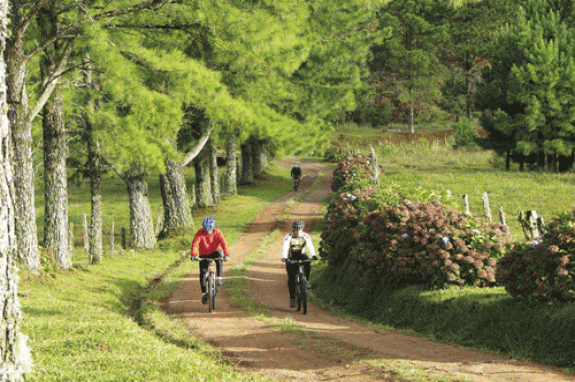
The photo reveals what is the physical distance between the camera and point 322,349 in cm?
870

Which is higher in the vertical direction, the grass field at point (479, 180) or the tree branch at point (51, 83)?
the tree branch at point (51, 83)

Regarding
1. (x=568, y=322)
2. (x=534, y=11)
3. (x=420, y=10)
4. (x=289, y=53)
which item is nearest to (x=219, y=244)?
(x=568, y=322)

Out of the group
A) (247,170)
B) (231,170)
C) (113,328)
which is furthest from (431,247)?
(247,170)

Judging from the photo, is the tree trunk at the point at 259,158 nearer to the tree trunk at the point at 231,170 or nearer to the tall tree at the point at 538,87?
the tree trunk at the point at 231,170

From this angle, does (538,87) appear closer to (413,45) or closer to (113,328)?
(113,328)

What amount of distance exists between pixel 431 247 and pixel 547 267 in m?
2.86

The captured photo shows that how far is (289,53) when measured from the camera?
81.6 ft

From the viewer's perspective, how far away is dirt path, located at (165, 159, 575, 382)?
7.27 meters

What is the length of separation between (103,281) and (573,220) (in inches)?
438

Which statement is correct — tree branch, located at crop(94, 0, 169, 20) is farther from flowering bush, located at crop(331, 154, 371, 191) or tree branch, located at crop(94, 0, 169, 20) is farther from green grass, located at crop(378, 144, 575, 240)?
flowering bush, located at crop(331, 154, 371, 191)

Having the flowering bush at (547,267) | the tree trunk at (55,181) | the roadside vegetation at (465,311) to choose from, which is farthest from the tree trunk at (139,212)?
the flowering bush at (547,267)

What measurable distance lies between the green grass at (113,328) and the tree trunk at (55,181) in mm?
947

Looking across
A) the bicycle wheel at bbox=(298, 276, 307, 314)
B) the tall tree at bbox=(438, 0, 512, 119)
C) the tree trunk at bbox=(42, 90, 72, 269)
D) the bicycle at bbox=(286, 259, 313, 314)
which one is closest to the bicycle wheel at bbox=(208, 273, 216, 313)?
the bicycle at bbox=(286, 259, 313, 314)

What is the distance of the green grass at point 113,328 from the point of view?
691cm
